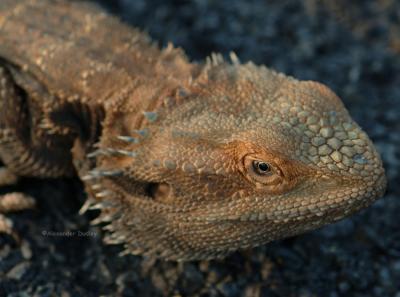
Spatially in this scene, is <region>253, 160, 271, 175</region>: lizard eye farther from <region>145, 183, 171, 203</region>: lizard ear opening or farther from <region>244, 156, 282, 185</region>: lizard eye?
<region>145, 183, 171, 203</region>: lizard ear opening

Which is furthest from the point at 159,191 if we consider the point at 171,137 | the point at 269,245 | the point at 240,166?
the point at 269,245

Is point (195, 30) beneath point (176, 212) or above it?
above

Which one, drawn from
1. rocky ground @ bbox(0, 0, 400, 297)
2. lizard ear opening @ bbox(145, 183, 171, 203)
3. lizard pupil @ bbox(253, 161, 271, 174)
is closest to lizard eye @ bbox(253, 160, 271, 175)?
lizard pupil @ bbox(253, 161, 271, 174)

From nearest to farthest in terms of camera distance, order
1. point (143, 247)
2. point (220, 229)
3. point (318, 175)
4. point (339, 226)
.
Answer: point (318, 175) → point (220, 229) → point (143, 247) → point (339, 226)

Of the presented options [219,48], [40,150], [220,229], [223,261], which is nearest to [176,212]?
A: [220,229]

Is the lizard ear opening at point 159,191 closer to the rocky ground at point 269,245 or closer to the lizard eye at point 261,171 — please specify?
the lizard eye at point 261,171

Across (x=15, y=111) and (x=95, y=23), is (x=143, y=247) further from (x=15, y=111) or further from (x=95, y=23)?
(x=95, y=23)
